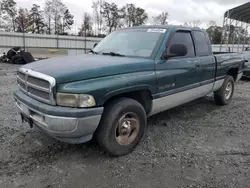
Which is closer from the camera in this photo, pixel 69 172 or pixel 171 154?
pixel 69 172

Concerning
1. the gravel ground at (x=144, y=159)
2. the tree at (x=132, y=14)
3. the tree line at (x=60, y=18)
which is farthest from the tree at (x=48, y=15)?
the gravel ground at (x=144, y=159)

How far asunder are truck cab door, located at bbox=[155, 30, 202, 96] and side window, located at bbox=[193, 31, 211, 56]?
0.58ft

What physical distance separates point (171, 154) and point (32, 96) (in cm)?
218

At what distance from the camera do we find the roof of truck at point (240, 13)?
57.7 feet

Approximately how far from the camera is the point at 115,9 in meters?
41.0

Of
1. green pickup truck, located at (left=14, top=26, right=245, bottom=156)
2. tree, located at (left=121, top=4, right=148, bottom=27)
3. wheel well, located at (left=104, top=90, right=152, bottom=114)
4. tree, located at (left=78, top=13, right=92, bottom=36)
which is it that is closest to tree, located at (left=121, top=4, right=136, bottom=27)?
tree, located at (left=121, top=4, right=148, bottom=27)

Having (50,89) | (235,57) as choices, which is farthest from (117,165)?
(235,57)

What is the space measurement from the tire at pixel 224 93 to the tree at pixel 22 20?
3438 cm

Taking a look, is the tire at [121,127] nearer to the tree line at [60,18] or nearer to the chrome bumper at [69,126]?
the chrome bumper at [69,126]

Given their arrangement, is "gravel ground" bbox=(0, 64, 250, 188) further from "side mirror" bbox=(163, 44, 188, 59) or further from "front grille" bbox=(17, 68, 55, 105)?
"side mirror" bbox=(163, 44, 188, 59)

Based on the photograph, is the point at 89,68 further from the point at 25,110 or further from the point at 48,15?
the point at 48,15

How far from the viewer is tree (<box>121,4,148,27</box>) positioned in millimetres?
41094

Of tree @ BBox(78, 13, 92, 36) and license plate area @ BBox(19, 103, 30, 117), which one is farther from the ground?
tree @ BBox(78, 13, 92, 36)

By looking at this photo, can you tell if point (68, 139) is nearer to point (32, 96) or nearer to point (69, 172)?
point (69, 172)
